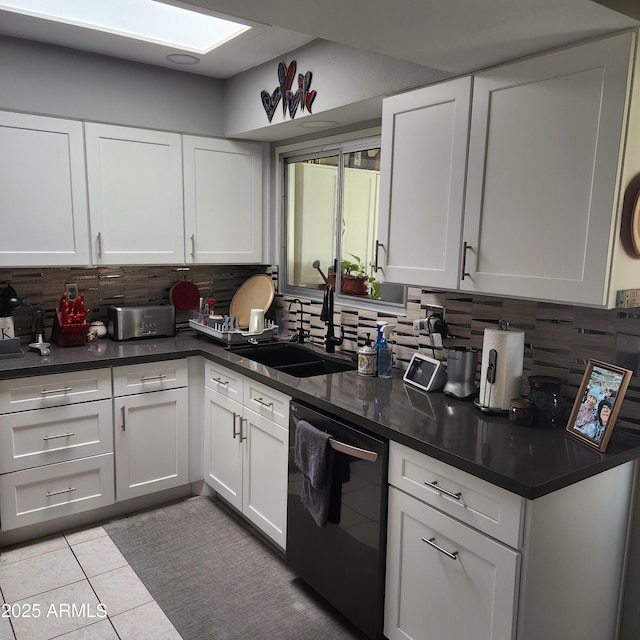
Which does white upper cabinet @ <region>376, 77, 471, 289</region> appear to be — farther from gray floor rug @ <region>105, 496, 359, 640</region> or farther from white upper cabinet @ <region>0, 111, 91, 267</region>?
white upper cabinet @ <region>0, 111, 91, 267</region>

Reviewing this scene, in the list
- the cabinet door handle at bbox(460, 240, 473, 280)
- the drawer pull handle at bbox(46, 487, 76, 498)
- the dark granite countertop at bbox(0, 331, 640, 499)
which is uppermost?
the cabinet door handle at bbox(460, 240, 473, 280)

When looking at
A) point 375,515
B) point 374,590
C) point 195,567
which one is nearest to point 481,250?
point 375,515

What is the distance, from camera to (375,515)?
1882 mm

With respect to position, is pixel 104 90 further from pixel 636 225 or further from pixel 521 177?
pixel 636 225

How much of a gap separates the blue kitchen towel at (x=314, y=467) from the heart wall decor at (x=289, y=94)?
4.95 ft

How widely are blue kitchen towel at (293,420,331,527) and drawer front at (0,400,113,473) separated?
3.94 ft

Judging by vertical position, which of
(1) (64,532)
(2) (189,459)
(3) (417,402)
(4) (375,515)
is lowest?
(1) (64,532)

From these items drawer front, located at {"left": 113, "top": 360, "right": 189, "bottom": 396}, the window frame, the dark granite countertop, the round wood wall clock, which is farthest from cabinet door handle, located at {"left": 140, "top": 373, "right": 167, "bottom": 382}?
the round wood wall clock

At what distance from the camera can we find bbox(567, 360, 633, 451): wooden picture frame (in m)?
1.61

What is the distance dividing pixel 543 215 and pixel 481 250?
0.25 meters

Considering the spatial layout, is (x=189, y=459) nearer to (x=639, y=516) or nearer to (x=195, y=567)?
(x=195, y=567)

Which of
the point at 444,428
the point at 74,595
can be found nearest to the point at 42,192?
the point at 74,595

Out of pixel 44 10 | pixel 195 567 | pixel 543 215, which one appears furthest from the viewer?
pixel 195 567

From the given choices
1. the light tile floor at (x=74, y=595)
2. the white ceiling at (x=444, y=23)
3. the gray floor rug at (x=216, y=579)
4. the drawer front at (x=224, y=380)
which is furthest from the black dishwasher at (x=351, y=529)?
the white ceiling at (x=444, y=23)
